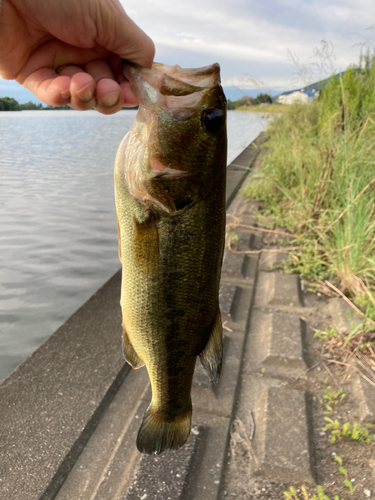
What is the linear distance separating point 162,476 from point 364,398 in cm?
150

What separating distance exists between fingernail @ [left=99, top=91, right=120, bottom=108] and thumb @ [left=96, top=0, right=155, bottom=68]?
0.16m

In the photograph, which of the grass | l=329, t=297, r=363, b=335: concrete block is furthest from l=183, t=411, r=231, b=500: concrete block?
the grass

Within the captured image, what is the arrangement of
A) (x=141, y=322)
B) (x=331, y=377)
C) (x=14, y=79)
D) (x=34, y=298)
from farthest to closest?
(x=34, y=298) < (x=331, y=377) < (x=14, y=79) < (x=141, y=322)

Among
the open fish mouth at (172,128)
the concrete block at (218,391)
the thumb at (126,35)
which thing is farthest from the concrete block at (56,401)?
the thumb at (126,35)

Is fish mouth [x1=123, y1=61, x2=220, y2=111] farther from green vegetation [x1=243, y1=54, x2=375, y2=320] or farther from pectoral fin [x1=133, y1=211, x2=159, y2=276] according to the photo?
green vegetation [x1=243, y1=54, x2=375, y2=320]

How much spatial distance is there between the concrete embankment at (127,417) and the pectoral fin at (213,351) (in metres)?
0.89

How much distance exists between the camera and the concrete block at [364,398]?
248cm

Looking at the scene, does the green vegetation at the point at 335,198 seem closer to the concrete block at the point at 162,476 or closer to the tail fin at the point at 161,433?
the concrete block at the point at 162,476

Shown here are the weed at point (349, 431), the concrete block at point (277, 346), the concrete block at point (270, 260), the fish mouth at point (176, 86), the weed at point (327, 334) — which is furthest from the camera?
the concrete block at point (270, 260)

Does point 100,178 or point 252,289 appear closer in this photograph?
point 252,289

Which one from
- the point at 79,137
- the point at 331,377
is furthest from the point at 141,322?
the point at 79,137

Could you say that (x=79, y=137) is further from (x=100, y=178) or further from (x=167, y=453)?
(x=167, y=453)

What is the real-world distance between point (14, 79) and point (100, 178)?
7.86 metres

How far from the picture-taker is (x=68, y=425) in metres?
2.34
